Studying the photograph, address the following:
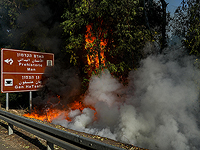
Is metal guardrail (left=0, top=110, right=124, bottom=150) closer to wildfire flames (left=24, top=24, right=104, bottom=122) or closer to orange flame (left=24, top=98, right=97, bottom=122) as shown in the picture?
orange flame (left=24, top=98, right=97, bottom=122)

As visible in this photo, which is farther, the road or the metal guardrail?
the road

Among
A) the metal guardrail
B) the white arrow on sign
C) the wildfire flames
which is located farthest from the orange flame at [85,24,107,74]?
the metal guardrail

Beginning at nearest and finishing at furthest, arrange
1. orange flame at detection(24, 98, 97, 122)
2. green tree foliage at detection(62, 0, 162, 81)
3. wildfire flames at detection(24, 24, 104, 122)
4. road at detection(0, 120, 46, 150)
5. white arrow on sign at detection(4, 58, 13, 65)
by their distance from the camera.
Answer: road at detection(0, 120, 46, 150), white arrow on sign at detection(4, 58, 13, 65), green tree foliage at detection(62, 0, 162, 81), orange flame at detection(24, 98, 97, 122), wildfire flames at detection(24, 24, 104, 122)

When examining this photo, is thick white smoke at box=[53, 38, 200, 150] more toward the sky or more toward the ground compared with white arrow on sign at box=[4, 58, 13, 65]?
more toward the ground

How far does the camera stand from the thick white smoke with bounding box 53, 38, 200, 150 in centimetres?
589

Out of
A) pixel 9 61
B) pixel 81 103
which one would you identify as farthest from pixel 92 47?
pixel 9 61

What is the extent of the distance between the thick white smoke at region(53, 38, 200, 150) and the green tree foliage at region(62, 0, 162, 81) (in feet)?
3.12

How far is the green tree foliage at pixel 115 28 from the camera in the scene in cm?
887

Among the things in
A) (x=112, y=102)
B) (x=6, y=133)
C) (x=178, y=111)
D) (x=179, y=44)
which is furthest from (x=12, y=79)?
(x=179, y=44)

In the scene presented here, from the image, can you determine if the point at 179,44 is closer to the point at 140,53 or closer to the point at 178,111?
the point at 140,53

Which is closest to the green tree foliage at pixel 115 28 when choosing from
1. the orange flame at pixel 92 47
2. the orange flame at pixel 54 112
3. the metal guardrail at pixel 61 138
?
the orange flame at pixel 92 47

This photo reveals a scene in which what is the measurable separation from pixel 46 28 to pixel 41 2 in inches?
87.8

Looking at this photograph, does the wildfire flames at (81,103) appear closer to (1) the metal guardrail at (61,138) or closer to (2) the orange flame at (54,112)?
(2) the orange flame at (54,112)

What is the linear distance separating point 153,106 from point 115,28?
16.9 feet
